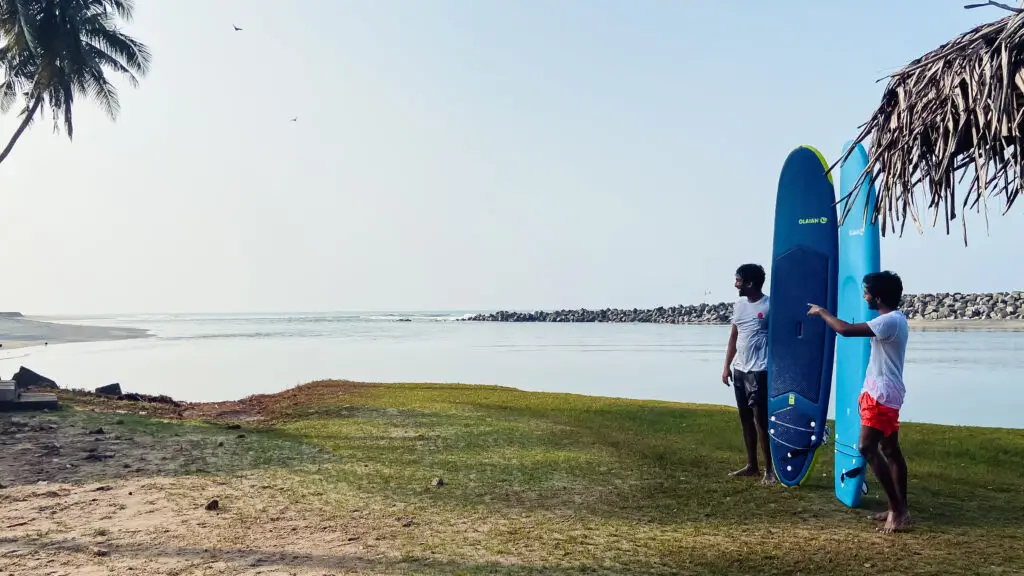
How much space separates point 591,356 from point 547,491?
26.7m

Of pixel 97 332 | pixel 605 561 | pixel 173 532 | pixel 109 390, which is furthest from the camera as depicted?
pixel 97 332

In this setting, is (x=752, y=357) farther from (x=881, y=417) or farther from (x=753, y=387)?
(x=881, y=417)

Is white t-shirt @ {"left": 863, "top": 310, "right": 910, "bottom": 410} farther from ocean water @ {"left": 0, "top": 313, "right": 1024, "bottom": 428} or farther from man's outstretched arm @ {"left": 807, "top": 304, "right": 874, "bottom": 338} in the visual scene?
ocean water @ {"left": 0, "top": 313, "right": 1024, "bottom": 428}

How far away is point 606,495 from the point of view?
638cm

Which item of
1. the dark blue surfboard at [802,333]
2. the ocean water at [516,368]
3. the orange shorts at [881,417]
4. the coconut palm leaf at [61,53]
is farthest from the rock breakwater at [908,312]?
the orange shorts at [881,417]

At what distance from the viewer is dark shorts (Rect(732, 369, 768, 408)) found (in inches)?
266

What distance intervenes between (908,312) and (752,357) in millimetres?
76159

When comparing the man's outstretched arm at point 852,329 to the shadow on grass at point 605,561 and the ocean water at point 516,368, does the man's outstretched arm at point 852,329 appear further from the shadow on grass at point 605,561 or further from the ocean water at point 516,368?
the ocean water at point 516,368

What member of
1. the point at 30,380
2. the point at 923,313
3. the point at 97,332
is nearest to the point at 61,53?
the point at 30,380

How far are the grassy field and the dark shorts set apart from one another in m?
0.75

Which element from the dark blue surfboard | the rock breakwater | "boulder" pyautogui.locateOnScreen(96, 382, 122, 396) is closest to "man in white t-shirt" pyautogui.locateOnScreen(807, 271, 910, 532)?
the dark blue surfboard

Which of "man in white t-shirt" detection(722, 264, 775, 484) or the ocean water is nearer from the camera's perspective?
"man in white t-shirt" detection(722, 264, 775, 484)

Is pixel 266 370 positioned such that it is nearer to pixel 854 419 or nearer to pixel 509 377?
pixel 509 377

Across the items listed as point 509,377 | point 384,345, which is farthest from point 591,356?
point 384,345
